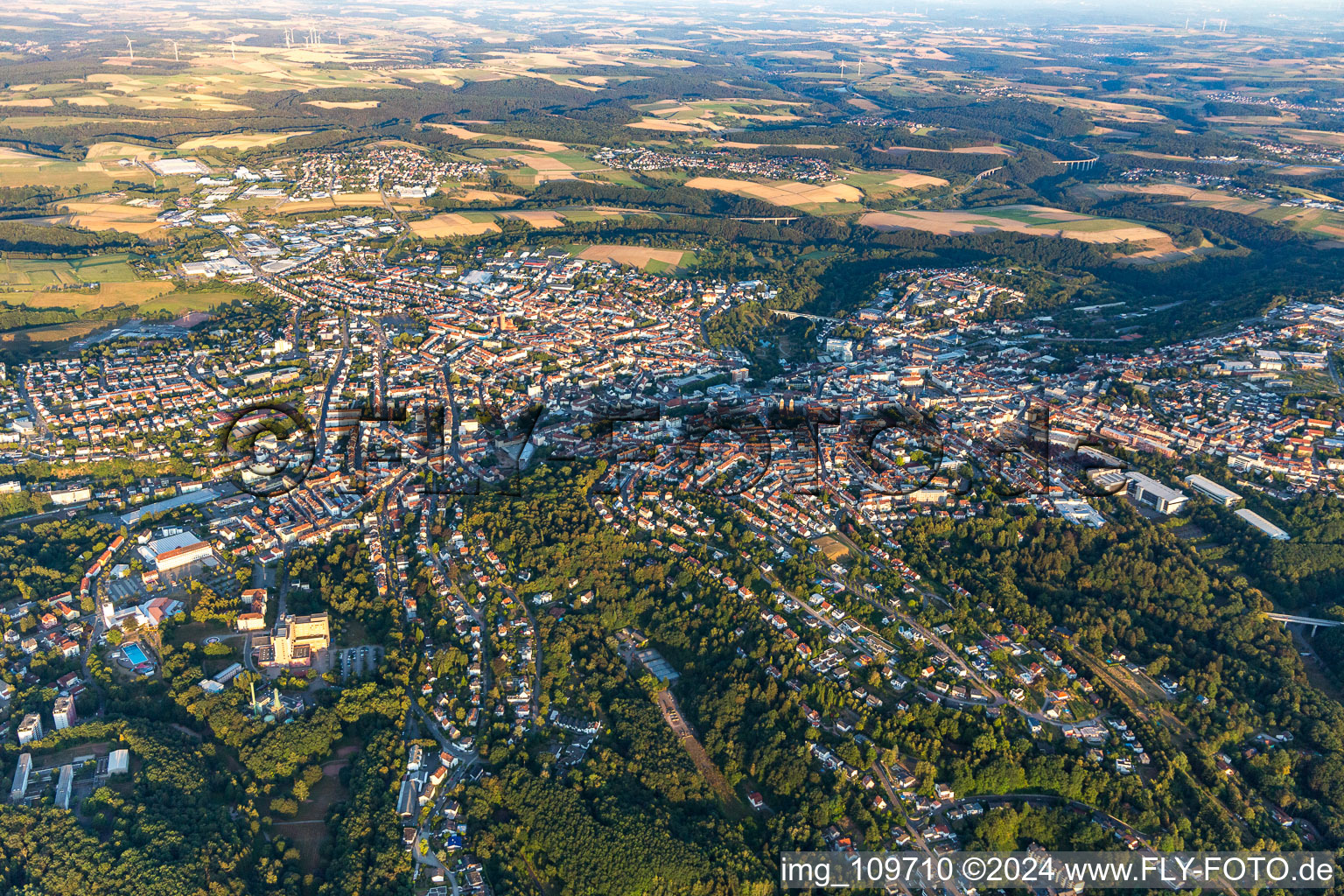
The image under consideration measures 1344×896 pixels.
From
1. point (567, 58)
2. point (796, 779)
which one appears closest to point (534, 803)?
point (796, 779)

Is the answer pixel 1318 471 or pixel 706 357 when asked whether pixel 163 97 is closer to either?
pixel 706 357

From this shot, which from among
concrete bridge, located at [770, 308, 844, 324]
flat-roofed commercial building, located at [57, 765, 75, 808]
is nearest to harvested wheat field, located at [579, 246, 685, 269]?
concrete bridge, located at [770, 308, 844, 324]

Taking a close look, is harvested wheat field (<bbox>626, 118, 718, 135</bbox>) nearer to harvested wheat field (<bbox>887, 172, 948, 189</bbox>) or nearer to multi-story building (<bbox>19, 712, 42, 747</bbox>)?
harvested wheat field (<bbox>887, 172, 948, 189</bbox>)

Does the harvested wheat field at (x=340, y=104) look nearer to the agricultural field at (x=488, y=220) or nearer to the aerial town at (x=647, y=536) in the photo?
the aerial town at (x=647, y=536)

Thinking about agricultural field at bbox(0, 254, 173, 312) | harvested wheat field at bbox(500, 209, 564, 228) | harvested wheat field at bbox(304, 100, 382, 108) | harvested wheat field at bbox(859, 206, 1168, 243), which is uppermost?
harvested wheat field at bbox(304, 100, 382, 108)

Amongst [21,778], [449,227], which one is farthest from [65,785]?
[449,227]

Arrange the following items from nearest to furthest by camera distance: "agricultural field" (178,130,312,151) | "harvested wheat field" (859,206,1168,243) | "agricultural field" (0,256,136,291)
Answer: "agricultural field" (0,256,136,291), "harvested wheat field" (859,206,1168,243), "agricultural field" (178,130,312,151)
